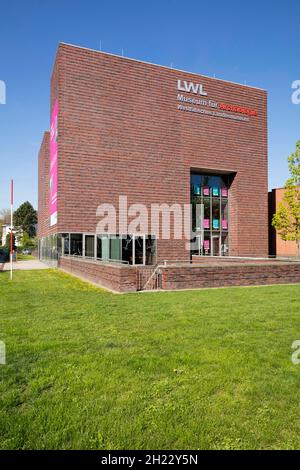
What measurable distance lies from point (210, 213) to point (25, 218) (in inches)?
3068

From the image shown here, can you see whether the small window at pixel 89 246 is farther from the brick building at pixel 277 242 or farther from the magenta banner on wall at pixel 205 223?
the brick building at pixel 277 242

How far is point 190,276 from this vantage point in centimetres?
1395

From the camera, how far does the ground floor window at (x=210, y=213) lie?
35.5 metres

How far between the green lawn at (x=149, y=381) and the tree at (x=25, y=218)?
99126 millimetres

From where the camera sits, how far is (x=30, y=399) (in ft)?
13.2

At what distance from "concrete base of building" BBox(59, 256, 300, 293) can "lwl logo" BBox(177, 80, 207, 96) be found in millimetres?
23111

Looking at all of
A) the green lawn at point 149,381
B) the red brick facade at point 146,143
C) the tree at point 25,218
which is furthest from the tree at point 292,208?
the tree at point 25,218

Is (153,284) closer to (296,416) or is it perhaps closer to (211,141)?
(296,416)

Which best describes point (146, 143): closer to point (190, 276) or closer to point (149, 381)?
point (190, 276)

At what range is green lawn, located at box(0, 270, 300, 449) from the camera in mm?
3369

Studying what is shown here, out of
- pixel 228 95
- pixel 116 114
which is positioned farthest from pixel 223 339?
pixel 228 95

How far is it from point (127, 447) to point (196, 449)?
2.00 ft

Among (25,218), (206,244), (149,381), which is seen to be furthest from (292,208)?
(25,218)

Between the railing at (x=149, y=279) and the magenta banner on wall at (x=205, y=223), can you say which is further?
the magenta banner on wall at (x=205, y=223)
